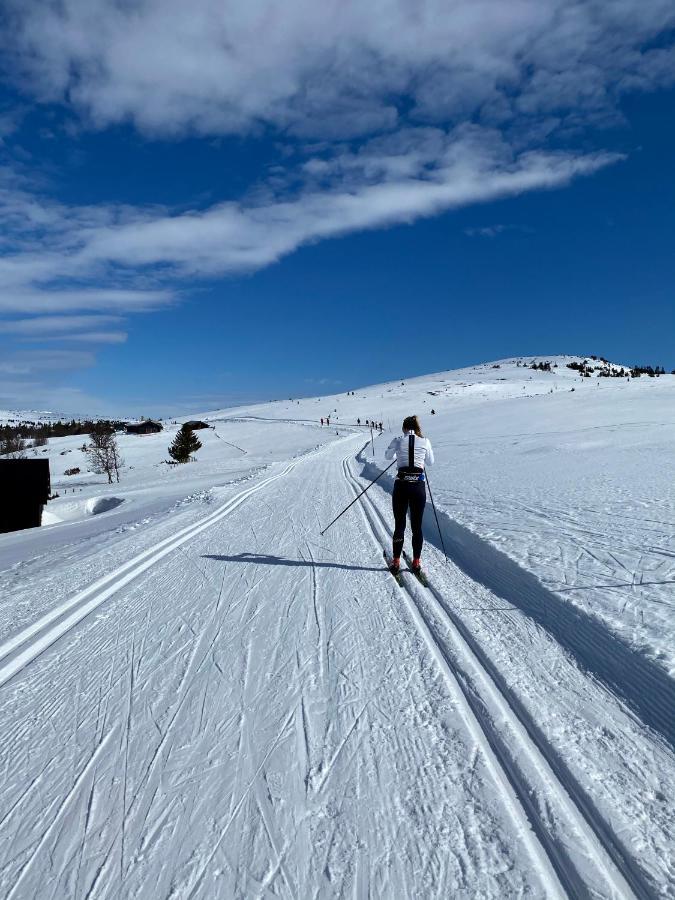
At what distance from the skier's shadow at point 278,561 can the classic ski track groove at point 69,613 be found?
0.96 m

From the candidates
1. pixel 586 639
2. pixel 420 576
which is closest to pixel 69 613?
pixel 420 576

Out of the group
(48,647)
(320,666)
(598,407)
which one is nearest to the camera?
(320,666)

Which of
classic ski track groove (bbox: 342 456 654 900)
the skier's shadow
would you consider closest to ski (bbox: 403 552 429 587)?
the skier's shadow

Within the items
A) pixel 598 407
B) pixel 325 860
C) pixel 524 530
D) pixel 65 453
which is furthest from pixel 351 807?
pixel 65 453

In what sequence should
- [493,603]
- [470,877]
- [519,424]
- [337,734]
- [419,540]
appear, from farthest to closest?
[519,424]
[419,540]
[493,603]
[337,734]
[470,877]

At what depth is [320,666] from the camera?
3902mm

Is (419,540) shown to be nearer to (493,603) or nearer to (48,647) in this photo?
(493,603)

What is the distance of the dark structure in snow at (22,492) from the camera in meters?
22.8

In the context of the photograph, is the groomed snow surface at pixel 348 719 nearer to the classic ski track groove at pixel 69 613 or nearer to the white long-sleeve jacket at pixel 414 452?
the classic ski track groove at pixel 69 613

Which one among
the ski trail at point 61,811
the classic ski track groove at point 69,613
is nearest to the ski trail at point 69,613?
the classic ski track groove at point 69,613

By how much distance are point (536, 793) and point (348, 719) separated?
115 centimetres

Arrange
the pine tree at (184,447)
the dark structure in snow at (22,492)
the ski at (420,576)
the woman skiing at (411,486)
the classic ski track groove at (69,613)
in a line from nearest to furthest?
the classic ski track groove at (69,613) < the ski at (420,576) < the woman skiing at (411,486) < the dark structure in snow at (22,492) < the pine tree at (184,447)

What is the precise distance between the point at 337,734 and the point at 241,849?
897 mm

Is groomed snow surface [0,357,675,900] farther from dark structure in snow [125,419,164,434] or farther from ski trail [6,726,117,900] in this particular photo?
dark structure in snow [125,419,164,434]
